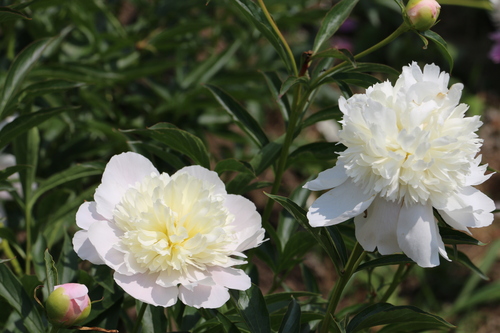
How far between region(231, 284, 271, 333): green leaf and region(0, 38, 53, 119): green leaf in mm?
514

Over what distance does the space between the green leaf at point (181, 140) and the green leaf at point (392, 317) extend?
333 millimetres

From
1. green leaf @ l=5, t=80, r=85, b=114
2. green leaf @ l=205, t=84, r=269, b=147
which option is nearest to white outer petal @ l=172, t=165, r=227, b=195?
green leaf @ l=205, t=84, r=269, b=147

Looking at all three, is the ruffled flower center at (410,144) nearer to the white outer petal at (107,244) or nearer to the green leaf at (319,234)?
the green leaf at (319,234)

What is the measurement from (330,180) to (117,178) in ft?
0.91

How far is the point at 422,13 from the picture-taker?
80cm

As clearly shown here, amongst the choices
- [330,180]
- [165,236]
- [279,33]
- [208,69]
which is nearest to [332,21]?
[279,33]

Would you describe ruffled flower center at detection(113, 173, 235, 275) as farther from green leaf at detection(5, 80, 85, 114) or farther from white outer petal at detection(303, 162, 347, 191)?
green leaf at detection(5, 80, 85, 114)

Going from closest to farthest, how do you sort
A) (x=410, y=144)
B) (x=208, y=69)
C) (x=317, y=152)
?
(x=410, y=144) → (x=317, y=152) → (x=208, y=69)

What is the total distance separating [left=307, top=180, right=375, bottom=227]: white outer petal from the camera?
0.70 meters

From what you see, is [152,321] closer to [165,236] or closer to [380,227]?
[165,236]

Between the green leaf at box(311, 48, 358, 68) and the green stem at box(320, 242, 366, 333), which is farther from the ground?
the green leaf at box(311, 48, 358, 68)

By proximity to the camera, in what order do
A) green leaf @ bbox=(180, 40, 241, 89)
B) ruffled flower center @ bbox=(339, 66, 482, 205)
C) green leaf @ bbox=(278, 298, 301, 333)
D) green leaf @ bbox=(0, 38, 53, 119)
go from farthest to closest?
1. green leaf @ bbox=(180, 40, 241, 89)
2. green leaf @ bbox=(0, 38, 53, 119)
3. green leaf @ bbox=(278, 298, 301, 333)
4. ruffled flower center @ bbox=(339, 66, 482, 205)

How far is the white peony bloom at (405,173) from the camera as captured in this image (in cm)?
68

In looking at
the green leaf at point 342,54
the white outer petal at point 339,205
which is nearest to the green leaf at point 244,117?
the green leaf at point 342,54
